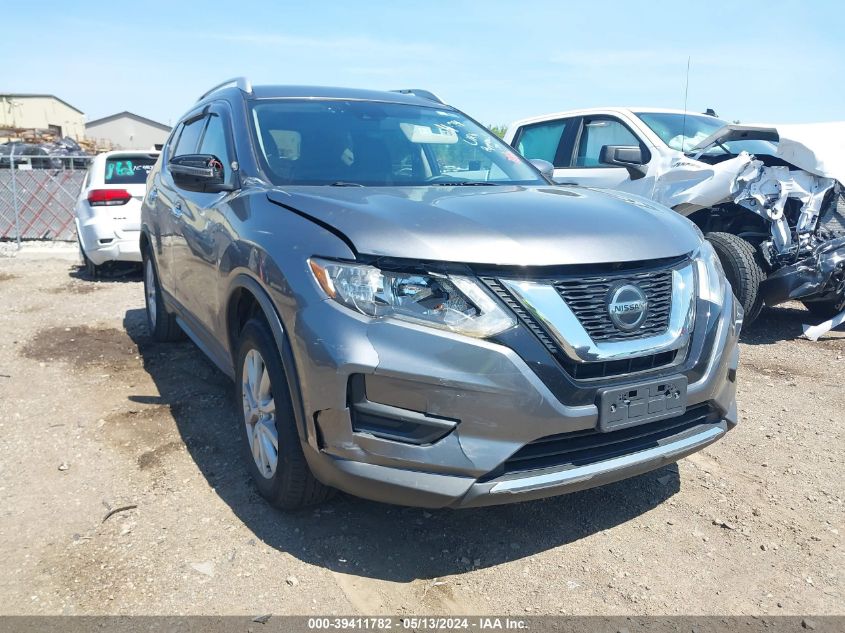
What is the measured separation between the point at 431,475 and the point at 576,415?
52 centimetres

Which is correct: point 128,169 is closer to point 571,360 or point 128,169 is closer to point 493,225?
point 493,225

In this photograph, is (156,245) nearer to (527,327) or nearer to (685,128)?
(527,327)

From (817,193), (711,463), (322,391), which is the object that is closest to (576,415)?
(322,391)

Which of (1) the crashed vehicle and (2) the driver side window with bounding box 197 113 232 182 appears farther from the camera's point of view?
(1) the crashed vehicle

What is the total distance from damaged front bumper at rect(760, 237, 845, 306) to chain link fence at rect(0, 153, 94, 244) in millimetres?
12253

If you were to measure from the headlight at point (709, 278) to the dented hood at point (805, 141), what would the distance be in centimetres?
341

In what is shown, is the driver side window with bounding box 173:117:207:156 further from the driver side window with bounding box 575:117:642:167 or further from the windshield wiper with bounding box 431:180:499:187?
the driver side window with bounding box 575:117:642:167

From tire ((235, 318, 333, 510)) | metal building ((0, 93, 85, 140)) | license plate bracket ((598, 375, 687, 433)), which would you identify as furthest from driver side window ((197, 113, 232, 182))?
metal building ((0, 93, 85, 140))

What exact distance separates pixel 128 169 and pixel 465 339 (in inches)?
303

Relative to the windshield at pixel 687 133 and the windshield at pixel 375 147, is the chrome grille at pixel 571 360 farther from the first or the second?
the windshield at pixel 687 133

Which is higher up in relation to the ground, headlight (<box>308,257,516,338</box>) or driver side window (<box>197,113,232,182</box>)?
driver side window (<box>197,113,232,182</box>)

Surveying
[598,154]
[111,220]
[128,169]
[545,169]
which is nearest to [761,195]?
[598,154]

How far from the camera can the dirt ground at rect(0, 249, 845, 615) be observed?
2490mm

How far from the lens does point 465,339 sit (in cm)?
231
